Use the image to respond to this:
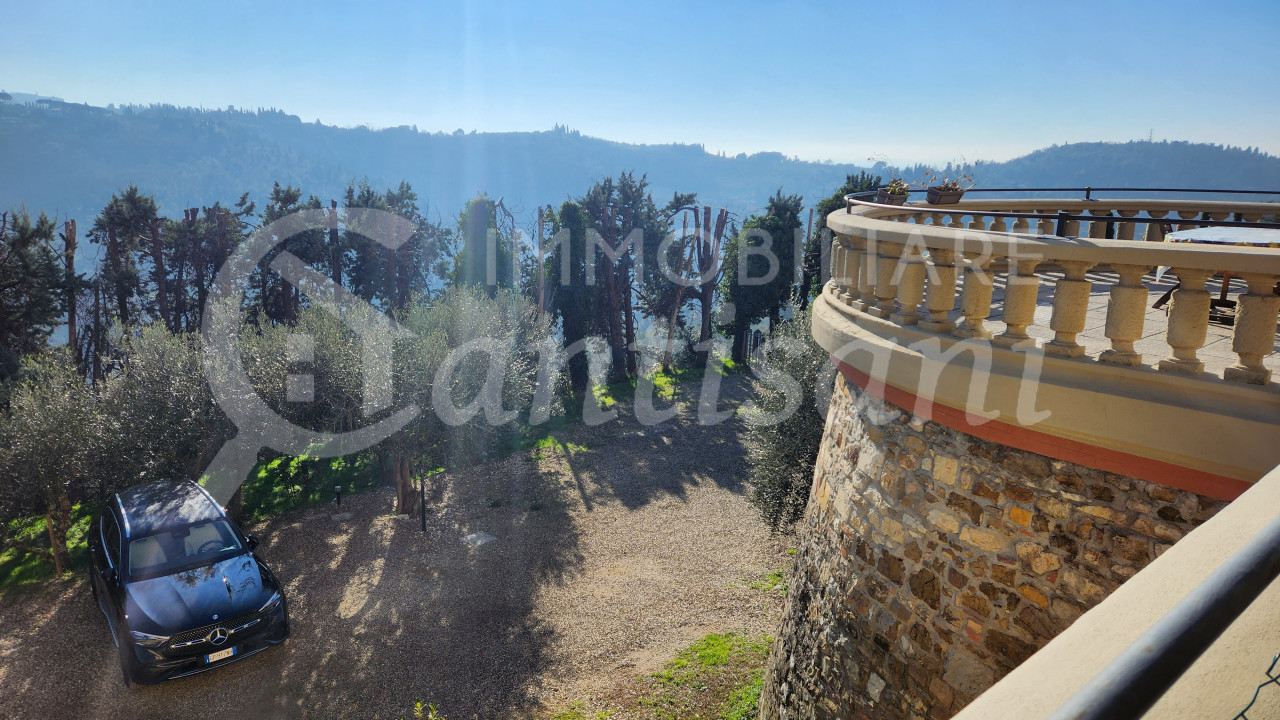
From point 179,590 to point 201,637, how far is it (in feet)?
2.56

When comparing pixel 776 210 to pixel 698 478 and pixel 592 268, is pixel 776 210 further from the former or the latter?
pixel 698 478

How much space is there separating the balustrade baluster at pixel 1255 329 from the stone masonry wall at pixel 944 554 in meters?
0.67

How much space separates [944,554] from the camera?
4445 millimetres

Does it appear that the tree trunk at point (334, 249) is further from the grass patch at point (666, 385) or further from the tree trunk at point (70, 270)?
the grass patch at point (666, 385)

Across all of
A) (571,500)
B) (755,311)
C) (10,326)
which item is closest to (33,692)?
(571,500)

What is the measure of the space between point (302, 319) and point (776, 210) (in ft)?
80.9

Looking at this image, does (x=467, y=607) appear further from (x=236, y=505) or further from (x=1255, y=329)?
(x=1255, y=329)

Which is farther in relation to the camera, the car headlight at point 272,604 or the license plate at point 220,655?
the car headlight at point 272,604

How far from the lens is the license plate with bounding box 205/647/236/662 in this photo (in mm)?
8984

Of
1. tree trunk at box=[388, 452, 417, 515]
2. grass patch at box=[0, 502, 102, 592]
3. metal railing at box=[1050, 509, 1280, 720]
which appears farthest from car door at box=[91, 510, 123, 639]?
metal railing at box=[1050, 509, 1280, 720]

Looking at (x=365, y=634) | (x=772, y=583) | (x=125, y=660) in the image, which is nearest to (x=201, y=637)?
(x=125, y=660)

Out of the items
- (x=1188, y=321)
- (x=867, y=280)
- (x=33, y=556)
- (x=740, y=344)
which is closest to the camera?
(x=1188, y=321)

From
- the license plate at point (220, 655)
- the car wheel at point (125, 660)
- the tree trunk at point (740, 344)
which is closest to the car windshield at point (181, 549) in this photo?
the car wheel at point (125, 660)

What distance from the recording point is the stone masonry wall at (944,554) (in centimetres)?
372
